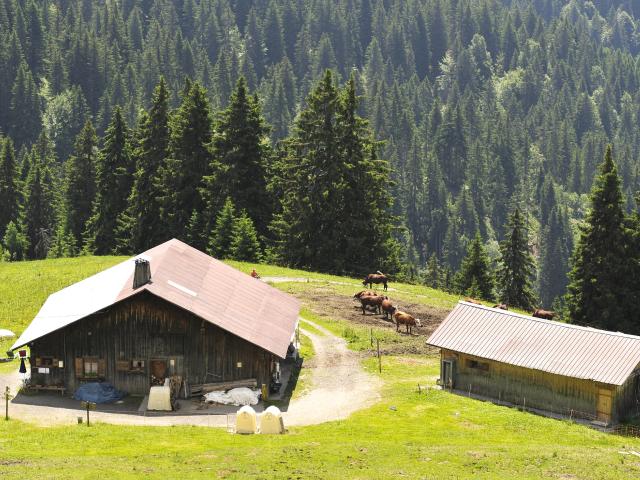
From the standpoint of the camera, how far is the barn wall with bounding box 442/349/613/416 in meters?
45.4

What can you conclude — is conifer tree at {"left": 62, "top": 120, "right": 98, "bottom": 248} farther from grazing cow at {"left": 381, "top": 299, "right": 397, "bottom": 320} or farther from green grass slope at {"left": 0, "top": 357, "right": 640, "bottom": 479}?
green grass slope at {"left": 0, "top": 357, "right": 640, "bottom": 479}

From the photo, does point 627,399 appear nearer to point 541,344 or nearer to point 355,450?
point 541,344

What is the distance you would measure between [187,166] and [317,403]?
5449cm

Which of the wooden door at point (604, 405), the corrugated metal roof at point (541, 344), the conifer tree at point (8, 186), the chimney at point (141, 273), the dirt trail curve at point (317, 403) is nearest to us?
the dirt trail curve at point (317, 403)

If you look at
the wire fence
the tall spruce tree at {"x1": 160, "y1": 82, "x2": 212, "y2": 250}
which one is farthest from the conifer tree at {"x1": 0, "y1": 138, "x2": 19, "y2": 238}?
the wire fence

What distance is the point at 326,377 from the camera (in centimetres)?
5191

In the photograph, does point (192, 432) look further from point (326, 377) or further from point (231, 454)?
point (326, 377)

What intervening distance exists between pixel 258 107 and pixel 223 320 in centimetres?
5145

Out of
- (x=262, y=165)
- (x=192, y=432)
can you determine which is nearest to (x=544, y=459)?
(x=192, y=432)

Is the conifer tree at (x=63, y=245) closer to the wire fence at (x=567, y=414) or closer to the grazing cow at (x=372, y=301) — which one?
the grazing cow at (x=372, y=301)

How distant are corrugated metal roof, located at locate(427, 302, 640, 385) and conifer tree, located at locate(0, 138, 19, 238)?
89355mm

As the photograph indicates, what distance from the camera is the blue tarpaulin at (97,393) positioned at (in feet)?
151

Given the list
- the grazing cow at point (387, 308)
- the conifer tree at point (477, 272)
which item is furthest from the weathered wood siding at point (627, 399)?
the conifer tree at point (477, 272)

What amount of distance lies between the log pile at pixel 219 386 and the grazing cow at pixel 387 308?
775 inches
